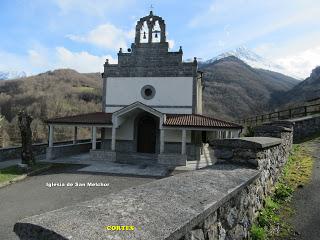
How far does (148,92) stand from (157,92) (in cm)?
73

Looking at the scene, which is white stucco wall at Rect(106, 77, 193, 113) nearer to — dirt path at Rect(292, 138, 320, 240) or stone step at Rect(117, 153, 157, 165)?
stone step at Rect(117, 153, 157, 165)

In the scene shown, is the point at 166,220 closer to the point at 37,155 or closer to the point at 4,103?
the point at 37,155

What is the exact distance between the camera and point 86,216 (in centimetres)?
246

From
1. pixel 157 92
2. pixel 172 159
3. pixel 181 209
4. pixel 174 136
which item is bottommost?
pixel 172 159

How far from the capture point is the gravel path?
28.4ft

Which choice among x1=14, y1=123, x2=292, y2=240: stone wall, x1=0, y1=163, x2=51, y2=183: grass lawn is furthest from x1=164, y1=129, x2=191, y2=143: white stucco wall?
x1=14, y1=123, x2=292, y2=240: stone wall

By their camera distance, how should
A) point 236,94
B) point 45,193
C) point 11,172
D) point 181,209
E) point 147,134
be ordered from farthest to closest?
point 236,94 → point 147,134 → point 11,172 → point 45,193 → point 181,209

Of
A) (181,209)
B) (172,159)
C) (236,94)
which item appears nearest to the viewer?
(181,209)

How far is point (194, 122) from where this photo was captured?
65.0ft

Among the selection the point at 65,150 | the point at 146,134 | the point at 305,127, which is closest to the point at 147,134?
the point at 146,134

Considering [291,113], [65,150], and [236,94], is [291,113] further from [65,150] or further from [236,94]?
[236,94]

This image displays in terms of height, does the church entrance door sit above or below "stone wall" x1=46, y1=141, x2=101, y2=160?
above

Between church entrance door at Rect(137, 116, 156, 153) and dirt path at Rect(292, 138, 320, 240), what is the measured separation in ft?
47.2

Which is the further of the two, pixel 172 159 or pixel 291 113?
pixel 291 113
